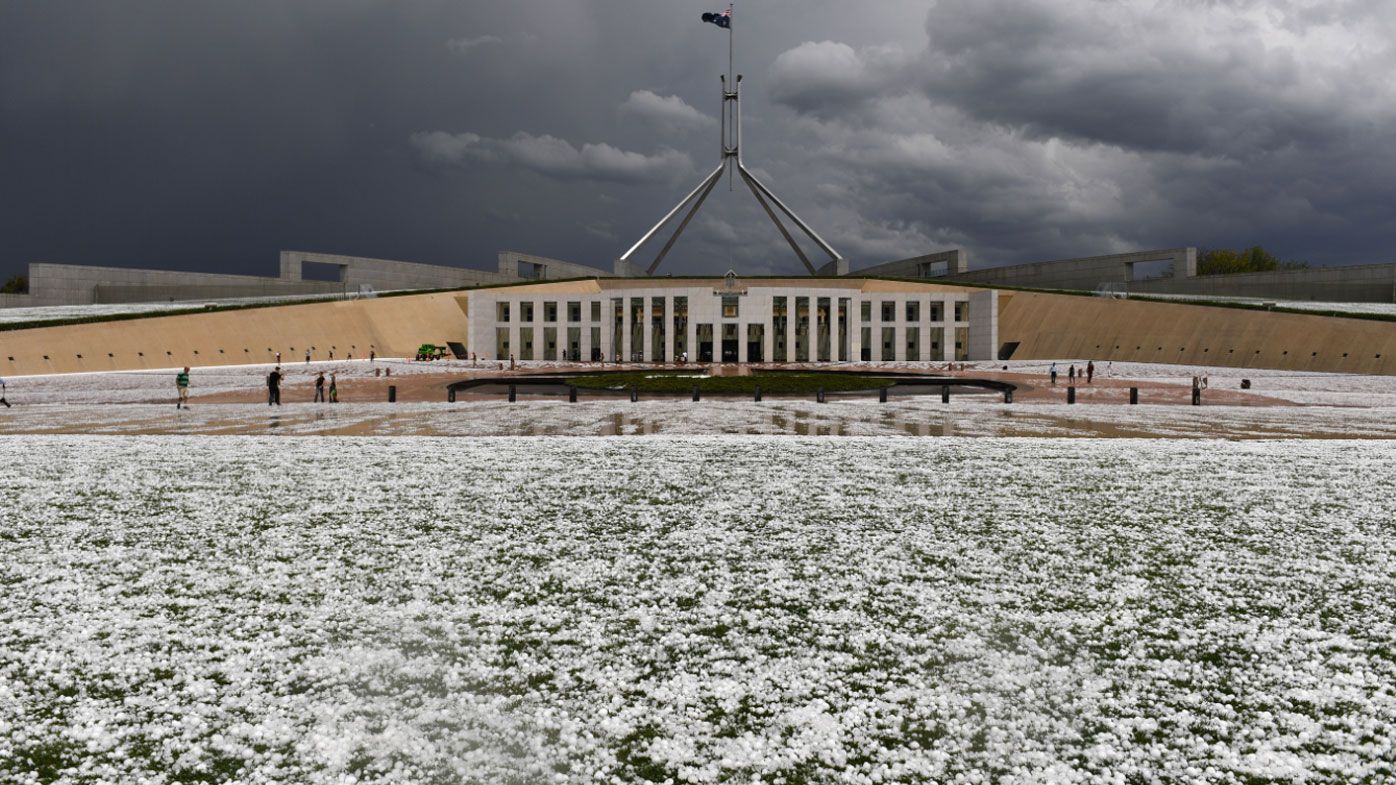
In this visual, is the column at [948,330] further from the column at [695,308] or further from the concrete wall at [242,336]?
the concrete wall at [242,336]

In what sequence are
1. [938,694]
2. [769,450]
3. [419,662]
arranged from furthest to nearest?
1. [769,450]
2. [419,662]
3. [938,694]

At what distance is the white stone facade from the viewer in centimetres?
6656

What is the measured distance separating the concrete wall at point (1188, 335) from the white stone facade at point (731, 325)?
3.86m

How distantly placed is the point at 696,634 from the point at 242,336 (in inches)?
2289

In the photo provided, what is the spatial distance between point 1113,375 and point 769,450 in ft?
121

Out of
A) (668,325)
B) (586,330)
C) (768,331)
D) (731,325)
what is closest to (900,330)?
(768,331)

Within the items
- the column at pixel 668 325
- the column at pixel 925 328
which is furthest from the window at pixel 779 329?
the column at pixel 925 328

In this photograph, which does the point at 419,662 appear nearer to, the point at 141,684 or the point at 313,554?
the point at 141,684

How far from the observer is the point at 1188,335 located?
5316cm

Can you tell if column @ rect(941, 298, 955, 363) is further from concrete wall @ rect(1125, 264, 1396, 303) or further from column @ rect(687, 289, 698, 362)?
concrete wall @ rect(1125, 264, 1396, 303)

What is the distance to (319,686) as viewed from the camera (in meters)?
4.57

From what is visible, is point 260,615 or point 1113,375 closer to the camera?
point 260,615

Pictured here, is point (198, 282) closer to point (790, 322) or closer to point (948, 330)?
Answer: point (790, 322)

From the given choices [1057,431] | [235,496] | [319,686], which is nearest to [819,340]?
[1057,431]
